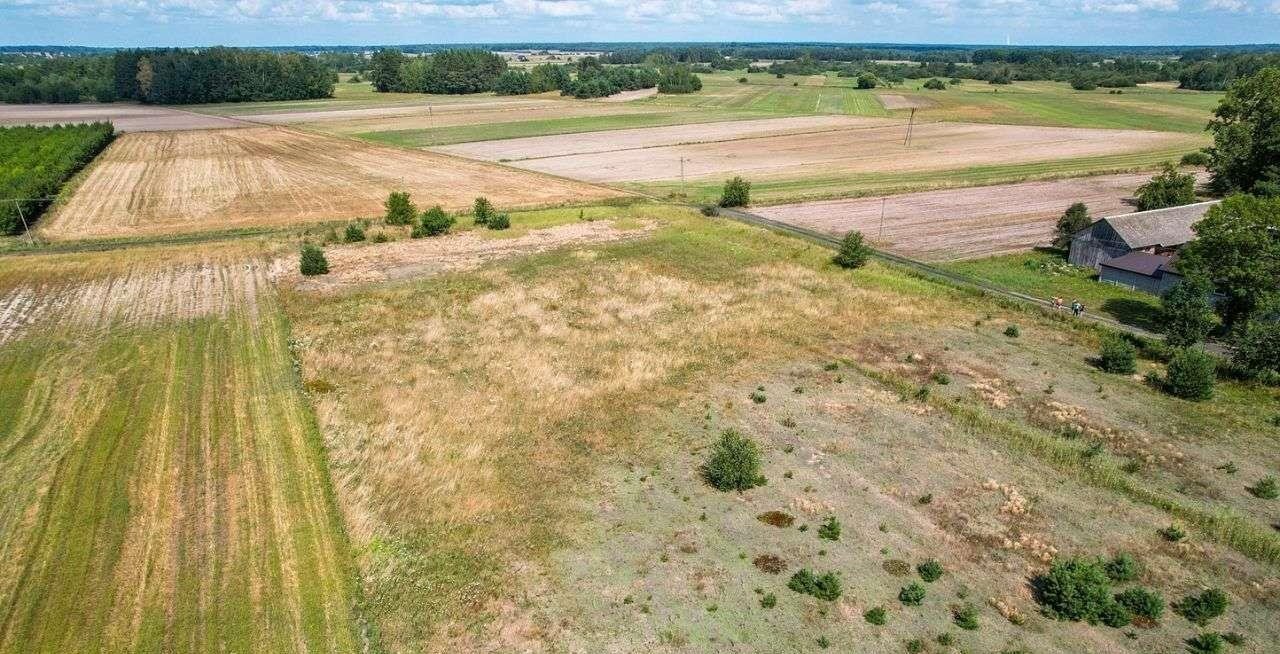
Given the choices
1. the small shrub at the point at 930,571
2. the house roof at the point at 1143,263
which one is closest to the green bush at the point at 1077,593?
the small shrub at the point at 930,571

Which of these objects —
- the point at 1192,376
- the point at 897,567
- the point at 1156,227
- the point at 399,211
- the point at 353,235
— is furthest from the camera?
the point at 399,211

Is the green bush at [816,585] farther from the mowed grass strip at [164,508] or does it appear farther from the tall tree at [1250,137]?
the tall tree at [1250,137]

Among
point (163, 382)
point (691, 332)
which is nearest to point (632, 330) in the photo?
point (691, 332)

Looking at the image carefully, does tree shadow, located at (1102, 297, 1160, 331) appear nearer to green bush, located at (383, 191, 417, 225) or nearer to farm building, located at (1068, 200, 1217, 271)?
farm building, located at (1068, 200, 1217, 271)

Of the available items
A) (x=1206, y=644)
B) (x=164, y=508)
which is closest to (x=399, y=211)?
(x=164, y=508)

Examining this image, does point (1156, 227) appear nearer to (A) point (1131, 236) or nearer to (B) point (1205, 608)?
(A) point (1131, 236)

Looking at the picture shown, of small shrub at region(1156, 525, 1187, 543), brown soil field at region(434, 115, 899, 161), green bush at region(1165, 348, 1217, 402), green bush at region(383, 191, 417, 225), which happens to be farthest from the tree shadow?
brown soil field at region(434, 115, 899, 161)
